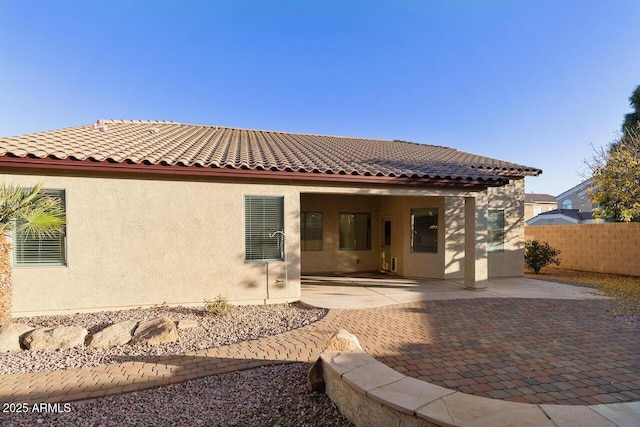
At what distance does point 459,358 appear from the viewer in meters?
4.48

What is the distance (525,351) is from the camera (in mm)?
4750

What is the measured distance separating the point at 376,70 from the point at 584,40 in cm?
773

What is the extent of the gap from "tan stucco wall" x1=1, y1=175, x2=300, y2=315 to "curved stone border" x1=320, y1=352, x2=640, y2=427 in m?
5.28

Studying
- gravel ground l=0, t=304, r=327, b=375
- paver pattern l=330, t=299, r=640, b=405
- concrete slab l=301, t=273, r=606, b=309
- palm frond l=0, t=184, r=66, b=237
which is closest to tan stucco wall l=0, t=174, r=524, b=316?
gravel ground l=0, t=304, r=327, b=375

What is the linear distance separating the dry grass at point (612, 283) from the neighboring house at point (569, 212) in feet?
42.5

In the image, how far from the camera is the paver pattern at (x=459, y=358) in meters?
3.71

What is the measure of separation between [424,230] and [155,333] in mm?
9320

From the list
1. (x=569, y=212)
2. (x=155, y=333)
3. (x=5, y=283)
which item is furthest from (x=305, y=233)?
(x=569, y=212)

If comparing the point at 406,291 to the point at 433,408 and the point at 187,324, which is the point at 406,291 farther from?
the point at 433,408

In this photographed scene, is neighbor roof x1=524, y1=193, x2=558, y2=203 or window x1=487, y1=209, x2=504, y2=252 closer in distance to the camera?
window x1=487, y1=209, x2=504, y2=252

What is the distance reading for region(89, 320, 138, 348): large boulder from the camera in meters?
5.32

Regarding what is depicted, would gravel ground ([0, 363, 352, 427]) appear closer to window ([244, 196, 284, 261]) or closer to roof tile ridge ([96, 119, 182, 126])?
window ([244, 196, 284, 261])

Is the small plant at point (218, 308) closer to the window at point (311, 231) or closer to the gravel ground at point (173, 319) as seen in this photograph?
the gravel ground at point (173, 319)

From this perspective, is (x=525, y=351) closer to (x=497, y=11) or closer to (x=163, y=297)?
(x=163, y=297)
